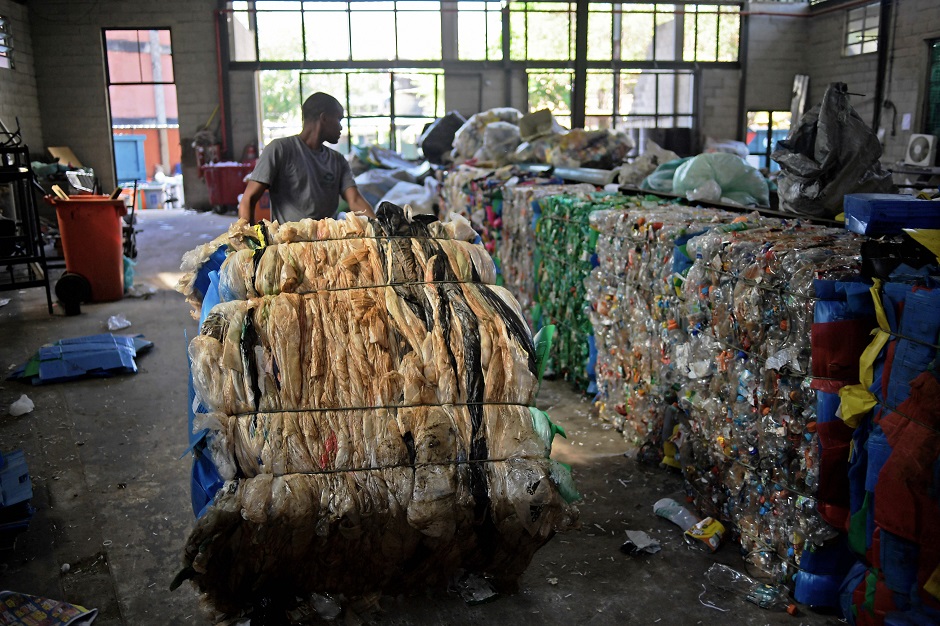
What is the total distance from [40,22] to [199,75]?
340 cm

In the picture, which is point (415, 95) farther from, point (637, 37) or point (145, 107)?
point (145, 107)

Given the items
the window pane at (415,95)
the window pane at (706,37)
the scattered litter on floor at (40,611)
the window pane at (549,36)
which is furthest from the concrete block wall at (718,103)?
the scattered litter on floor at (40,611)

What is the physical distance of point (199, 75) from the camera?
1720cm

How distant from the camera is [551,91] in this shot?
60.9ft

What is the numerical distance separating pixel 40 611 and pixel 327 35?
1625cm

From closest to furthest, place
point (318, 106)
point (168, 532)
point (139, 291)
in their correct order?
point (168, 532) < point (318, 106) < point (139, 291)

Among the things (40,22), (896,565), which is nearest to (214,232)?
(40,22)

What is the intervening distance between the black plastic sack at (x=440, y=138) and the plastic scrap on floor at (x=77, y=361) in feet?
20.8

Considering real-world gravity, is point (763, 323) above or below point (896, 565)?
above

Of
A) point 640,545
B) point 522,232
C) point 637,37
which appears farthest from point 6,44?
point 640,545

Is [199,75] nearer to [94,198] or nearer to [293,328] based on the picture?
[94,198]

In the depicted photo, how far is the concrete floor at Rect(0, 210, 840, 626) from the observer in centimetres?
301

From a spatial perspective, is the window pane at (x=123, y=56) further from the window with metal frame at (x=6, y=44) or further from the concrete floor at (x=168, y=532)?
the concrete floor at (x=168, y=532)

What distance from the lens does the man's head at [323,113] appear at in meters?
4.73
